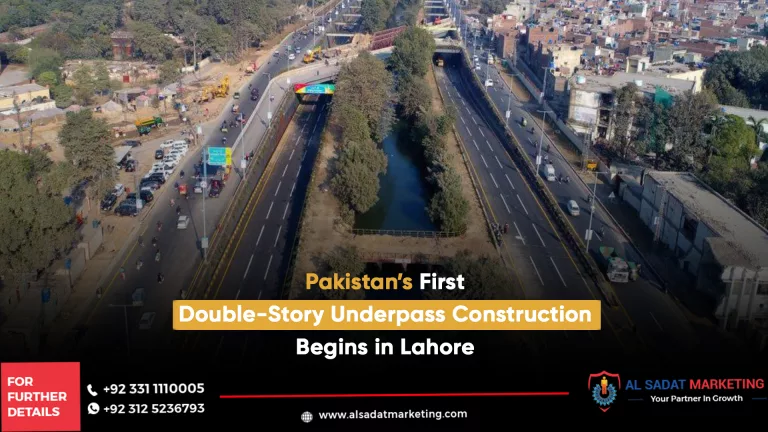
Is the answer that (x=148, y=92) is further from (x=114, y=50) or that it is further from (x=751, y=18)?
(x=751, y=18)

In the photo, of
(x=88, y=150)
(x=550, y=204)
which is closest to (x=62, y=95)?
(x=88, y=150)

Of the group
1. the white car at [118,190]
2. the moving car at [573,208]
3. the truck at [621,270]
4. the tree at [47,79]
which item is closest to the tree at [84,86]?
the tree at [47,79]

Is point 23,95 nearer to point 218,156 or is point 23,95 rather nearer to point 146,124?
point 146,124

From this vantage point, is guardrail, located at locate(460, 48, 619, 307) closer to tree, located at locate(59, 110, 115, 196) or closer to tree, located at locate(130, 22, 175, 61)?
tree, located at locate(59, 110, 115, 196)

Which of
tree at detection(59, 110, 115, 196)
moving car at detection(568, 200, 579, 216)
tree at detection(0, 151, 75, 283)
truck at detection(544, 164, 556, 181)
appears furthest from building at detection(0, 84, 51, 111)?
moving car at detection(568, 200, 579, 216)

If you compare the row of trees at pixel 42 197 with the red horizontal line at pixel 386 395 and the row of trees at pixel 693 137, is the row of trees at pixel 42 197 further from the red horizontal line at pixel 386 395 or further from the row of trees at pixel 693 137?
the row of trees at pixel 693 137
